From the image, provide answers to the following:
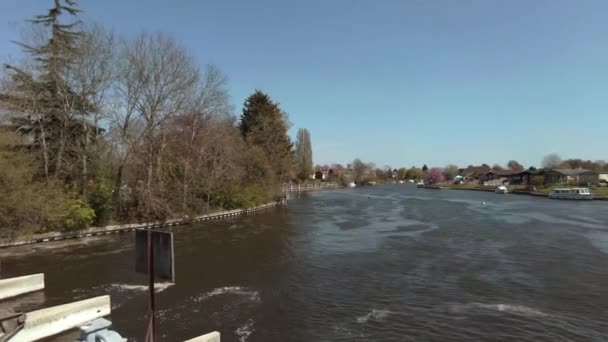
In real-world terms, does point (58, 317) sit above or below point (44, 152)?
below

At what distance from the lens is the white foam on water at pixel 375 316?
10508 millimetres

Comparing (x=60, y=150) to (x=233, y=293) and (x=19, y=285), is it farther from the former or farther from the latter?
(x=233, y=293)

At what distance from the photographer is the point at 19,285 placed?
1233 centimetres

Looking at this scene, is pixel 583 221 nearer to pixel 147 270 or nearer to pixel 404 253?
pixel 404 253

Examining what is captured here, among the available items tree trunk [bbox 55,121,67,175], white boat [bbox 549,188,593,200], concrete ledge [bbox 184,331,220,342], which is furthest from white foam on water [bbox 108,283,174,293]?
white boat [bbox 549,188,593,200]

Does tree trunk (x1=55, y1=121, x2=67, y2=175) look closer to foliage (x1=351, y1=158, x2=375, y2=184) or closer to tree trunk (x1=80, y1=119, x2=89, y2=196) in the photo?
tree trunk (x1=80, y1=119, x2=89, y2=196)

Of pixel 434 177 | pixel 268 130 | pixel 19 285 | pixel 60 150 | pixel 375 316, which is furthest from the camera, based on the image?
pixel 434 177

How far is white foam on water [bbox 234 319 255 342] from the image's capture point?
932 centimetres

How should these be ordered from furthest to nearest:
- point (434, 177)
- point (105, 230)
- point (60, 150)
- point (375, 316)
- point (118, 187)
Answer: point (434, 177) < point (118, 187) < point (105, 230) < point (60, 150) < point (375, 316)

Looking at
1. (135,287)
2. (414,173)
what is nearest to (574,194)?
(135,287)

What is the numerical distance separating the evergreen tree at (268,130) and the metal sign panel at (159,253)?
4588 cm

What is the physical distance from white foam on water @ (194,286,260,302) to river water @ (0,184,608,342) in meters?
0.06

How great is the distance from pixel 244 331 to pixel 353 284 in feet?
17.4

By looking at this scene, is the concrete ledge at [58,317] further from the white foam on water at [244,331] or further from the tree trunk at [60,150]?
the tree trunk at [60,150]
